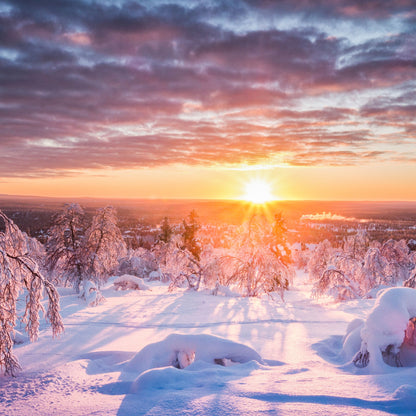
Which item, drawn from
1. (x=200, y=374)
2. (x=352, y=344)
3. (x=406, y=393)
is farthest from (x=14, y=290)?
(x=352, y=344)

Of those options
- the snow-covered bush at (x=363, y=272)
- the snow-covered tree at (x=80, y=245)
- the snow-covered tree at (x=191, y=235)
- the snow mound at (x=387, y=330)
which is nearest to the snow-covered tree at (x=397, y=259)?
the snow-covered bush at (x=363, y=272)

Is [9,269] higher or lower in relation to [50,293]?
higher

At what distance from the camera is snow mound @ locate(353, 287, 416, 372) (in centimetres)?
564

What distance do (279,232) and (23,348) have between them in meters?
27.1

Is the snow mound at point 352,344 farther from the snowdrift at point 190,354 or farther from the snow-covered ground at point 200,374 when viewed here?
the snowdrift at point 190,354

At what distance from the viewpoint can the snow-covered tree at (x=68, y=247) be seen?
67.0 ft

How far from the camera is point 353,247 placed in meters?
30.6

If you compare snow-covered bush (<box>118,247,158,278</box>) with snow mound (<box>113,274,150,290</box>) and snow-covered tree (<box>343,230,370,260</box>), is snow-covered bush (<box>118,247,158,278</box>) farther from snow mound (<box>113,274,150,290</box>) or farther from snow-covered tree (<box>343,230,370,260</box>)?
snow-covered tree (<box>343,230,370,260</box>)

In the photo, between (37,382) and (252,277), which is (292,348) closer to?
(37,382)

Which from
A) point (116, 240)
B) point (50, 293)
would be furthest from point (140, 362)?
point (116, 240)

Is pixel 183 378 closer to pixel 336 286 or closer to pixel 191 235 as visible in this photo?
pixel 336 286

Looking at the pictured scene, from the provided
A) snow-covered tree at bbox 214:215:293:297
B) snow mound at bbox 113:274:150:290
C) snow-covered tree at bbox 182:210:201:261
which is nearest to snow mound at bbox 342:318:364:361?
snow-covered tree at bbox 214:215:293:297

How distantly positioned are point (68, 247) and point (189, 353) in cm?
1739

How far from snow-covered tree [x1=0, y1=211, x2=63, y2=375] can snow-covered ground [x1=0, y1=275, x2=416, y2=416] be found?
0.60 m
